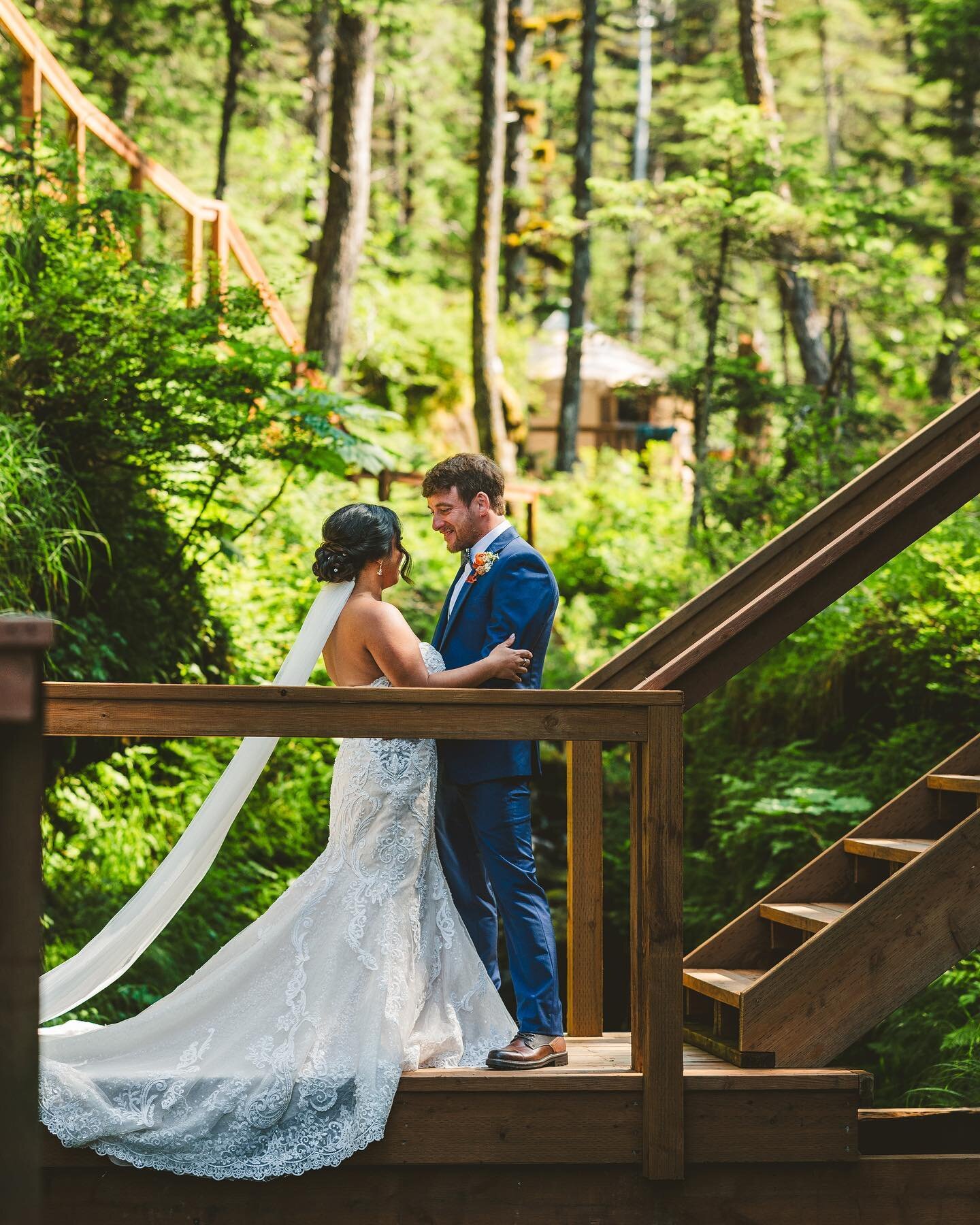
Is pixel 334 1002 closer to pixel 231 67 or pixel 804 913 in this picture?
pixel 804 913

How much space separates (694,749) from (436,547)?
5551mm

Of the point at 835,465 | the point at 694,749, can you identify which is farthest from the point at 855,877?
the point at 835,465

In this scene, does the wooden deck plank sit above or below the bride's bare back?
below

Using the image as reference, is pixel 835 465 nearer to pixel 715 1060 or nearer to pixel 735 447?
pixel 735 447

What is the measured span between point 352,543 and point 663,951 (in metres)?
1.56

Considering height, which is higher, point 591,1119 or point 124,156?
point 124,156

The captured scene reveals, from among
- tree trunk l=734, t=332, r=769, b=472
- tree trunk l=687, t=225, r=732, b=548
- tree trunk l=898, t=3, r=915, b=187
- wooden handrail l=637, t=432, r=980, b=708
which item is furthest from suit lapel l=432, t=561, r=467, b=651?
tree trunk l=898, t=3, r=915, b=187

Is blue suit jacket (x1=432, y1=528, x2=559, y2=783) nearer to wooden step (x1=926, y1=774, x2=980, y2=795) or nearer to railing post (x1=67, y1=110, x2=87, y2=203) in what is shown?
wooden step (x1=926, y1=774, x2=980, y2=795)

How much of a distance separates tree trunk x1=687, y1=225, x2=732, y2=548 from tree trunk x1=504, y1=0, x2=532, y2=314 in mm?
9965

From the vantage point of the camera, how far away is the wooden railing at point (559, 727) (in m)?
A: 3.49

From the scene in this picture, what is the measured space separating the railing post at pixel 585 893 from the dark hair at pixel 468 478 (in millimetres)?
1048

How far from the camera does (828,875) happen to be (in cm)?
497

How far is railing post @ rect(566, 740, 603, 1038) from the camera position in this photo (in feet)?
15.2

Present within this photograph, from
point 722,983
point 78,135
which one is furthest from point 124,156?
point 722,983
